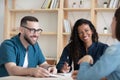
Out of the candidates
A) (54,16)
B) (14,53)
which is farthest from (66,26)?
(14,53)

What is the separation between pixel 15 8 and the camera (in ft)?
15.0

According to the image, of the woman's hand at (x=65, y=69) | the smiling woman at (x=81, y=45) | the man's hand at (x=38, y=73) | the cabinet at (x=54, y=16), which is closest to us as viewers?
the man's hand at (x=38, y=73)

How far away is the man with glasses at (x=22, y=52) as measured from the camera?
217cm

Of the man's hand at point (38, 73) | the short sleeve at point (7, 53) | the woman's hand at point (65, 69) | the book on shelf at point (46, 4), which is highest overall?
the book on shelf at point (46, 4)

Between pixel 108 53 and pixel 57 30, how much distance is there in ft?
9.89

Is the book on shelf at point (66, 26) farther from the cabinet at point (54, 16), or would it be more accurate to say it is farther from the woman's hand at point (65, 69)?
the woman's hand at point (65, 69)

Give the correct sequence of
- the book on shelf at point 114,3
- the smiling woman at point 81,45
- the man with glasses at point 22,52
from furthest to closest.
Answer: the book on shelf at point 114,3, the smiling woman at point 81,45, the man with glasses at point 22,52

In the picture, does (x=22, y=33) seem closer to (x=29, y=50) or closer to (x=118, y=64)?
(x=29, y=50)

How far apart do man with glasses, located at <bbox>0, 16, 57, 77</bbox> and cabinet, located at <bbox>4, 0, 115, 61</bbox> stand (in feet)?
5.40

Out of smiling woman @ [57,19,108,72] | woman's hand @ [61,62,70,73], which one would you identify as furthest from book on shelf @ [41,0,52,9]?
woman's hand @ [61,62,70,73]

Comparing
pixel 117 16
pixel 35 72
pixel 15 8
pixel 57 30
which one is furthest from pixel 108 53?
pixel 15 8

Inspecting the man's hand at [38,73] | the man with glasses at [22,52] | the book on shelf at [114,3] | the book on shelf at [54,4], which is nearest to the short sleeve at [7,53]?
the man with glasses at [22,52]

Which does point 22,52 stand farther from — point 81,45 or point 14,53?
point 81,45

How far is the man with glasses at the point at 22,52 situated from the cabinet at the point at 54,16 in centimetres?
165
